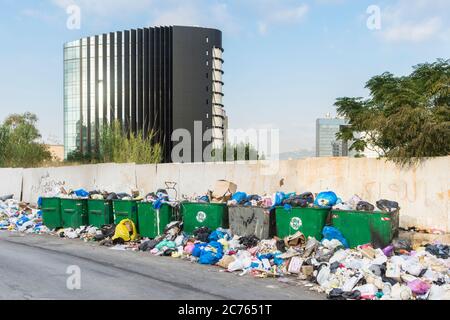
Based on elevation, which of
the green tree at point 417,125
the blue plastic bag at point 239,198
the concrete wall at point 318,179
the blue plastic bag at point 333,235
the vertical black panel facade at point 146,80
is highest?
the vertical black panel facade at point 146,80

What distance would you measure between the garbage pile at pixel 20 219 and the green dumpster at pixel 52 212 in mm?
256

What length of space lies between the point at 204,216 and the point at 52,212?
5.72m

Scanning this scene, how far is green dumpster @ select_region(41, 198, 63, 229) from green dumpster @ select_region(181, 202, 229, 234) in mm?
4871

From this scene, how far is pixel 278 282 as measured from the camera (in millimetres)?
8820

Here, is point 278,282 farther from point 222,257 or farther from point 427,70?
point 427,70

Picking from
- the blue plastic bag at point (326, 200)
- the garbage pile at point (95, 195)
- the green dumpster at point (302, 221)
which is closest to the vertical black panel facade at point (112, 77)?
the garbage pile at point (95, 195)

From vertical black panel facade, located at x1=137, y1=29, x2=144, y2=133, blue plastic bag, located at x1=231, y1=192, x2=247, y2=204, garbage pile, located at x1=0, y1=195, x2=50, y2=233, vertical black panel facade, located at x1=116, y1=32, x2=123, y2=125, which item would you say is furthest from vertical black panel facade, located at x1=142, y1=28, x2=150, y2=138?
blue plastic bag, located at x1=231, y1=192, x2=247, y2=204

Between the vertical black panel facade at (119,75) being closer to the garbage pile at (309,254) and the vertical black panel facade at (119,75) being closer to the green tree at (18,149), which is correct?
the green tree at (18,149)

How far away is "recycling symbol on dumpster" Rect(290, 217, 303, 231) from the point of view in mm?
11165

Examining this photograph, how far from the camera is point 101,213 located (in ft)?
47.8

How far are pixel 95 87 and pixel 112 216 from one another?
237 feet

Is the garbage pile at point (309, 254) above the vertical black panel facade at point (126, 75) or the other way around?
the other way around

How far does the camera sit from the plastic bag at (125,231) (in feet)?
43.3

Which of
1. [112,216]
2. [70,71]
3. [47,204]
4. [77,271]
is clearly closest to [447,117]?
[112,216]
